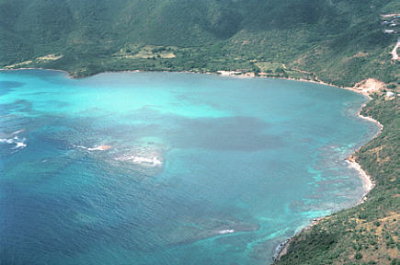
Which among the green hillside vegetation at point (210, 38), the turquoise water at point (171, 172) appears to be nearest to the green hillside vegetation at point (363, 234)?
the turquoise water at point (171, 172)

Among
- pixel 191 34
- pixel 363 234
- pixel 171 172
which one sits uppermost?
pixel 191 34

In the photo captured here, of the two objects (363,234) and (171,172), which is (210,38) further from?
(363,234)

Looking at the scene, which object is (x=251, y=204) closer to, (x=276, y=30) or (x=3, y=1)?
(x=276, y=30)

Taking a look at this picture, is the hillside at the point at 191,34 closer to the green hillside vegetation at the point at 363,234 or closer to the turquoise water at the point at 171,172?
the turquoise water at the point at 171,172

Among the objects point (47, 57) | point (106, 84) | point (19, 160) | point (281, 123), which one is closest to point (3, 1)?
point (47, 57)

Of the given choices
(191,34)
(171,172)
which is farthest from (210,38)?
(171,172)

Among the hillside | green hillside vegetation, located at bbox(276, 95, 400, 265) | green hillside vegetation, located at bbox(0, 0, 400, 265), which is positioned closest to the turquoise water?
green hillside vegetation, located at bbox(276, 95, 400, 265)
